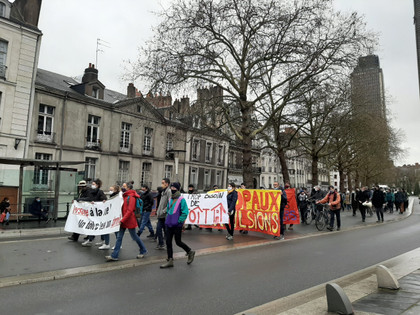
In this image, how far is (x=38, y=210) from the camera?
48.4 feet

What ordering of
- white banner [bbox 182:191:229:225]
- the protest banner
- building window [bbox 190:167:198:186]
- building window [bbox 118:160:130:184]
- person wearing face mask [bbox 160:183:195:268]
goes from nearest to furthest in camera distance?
person wearing face mask [bbox 160:183:195:268] < white banner [bbox 182:191:229:225] < the protest banner < building window [bbox 118:160:130:184] < building window [bbox 190:167:198:186]

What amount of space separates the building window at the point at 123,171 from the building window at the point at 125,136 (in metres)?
1.55

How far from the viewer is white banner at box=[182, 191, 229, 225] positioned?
465 inches

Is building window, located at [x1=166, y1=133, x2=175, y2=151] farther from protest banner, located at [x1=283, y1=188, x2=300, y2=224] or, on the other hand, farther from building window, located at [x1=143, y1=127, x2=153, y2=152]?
protest banner, located at [x1=283, y1=188, x2=300, y2=224]

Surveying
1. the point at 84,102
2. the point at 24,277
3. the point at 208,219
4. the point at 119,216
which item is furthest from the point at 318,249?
the point at 84,102

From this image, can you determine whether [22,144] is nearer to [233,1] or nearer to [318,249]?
[233,1]

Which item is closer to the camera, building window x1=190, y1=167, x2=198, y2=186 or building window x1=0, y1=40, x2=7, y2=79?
building window x1=0, y1=40, x2=7, y2=79

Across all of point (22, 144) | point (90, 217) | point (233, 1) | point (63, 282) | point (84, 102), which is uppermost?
point (233, 1)

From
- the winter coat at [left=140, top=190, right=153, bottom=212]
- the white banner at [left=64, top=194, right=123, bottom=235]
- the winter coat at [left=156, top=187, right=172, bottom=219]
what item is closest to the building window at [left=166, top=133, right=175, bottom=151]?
the winter coat at [left=140, top=190, right=153, bottom=212]

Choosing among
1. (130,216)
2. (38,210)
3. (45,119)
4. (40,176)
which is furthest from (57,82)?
(130,216)

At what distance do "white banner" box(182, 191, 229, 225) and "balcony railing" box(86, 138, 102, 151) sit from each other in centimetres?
2088

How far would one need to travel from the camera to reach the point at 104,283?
19.8 feet

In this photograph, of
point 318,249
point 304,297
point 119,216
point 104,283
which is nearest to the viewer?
point 304,297

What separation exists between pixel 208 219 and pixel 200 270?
5.08 m
